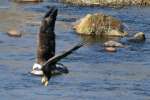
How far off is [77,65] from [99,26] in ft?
23.8

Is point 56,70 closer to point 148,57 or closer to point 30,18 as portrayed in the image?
point 148,57

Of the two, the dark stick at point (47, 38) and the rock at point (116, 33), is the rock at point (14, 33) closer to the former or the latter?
the rock at point (116, 33)

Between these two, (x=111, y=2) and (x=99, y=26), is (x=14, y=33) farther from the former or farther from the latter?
(x=111, y=2)

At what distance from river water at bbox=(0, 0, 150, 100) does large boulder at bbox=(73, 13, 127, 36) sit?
572 mm

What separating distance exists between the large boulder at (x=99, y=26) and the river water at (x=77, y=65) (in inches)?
22.5

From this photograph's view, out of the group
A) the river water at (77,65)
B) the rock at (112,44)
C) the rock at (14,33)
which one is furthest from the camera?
the rock at (14,33)

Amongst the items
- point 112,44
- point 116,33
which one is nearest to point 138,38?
point 112,44

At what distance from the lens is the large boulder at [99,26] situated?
3250 centimetres

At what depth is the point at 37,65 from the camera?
11.8 metres

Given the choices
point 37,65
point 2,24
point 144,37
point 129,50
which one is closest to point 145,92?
point 129,50

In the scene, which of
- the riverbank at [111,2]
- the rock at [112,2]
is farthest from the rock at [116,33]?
the riverbank at [111,2]

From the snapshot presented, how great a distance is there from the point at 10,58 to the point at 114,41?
5.75 meters

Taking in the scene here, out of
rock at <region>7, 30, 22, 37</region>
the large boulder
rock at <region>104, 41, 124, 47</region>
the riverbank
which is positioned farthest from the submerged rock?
the riverbank

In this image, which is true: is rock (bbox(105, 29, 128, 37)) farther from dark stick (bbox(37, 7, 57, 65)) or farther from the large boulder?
dark stick (bbox(37, 7, 57, 65))
